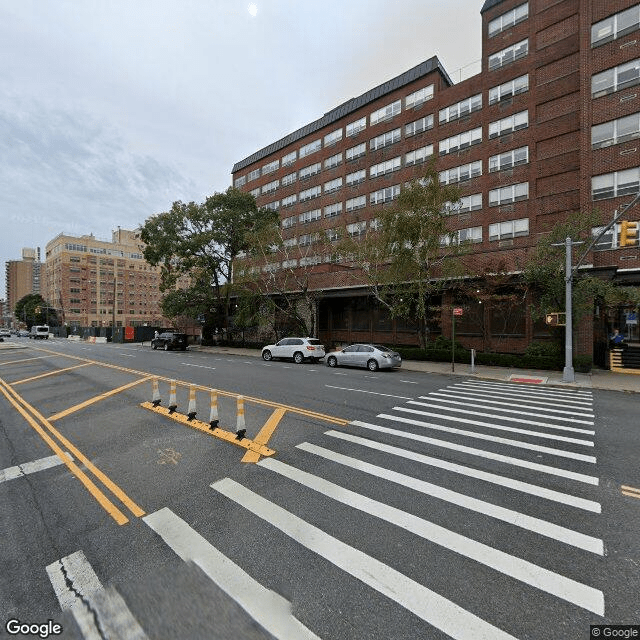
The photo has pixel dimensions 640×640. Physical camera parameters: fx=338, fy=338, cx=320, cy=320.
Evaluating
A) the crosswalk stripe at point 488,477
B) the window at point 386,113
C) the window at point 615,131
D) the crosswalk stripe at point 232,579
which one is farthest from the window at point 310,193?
the crosswalk stripe at point 232,579

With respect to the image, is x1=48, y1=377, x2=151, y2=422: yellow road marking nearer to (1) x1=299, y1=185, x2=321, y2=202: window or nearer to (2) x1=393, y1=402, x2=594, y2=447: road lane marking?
(2) x1=393, y1=402, x2=594, y2=447: road lane marking

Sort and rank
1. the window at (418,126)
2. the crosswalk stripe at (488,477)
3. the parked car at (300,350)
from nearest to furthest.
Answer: the crosswalk stripe at (488,477)
the parked car at (300,350)
the window at (418,126)

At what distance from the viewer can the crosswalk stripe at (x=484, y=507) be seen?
3.84 metres

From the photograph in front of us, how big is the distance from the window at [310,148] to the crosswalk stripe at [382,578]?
1823 inches

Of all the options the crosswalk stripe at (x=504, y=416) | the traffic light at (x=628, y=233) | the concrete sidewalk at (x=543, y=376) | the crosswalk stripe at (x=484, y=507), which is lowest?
the concrete sidewalk at (x=543, y=376)

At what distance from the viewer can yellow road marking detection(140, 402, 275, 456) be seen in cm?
657

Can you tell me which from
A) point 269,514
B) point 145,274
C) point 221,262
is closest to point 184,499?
point 269,514

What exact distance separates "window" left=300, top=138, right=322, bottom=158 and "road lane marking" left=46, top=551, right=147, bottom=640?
4712cm

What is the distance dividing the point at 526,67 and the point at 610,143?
1047 centimetres

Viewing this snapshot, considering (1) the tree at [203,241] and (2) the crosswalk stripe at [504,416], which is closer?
(2) the crosswalk stripe at [504,416]

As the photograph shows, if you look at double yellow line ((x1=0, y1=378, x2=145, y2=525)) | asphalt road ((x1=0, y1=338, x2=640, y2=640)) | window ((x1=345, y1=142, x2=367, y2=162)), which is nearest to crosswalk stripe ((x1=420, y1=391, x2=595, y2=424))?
asphalt road ((x1=0, y1=338, x2=640, y2=640))

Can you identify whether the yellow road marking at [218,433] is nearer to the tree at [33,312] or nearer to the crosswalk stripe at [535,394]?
the crosswalk stripe at [535,394]

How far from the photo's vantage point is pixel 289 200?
4694 centimetres

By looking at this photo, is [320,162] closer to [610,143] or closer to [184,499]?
[610,143]
